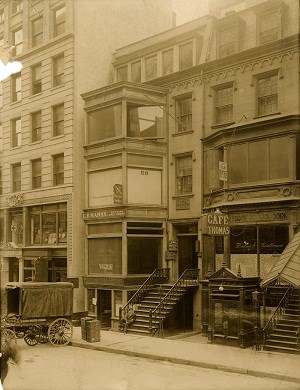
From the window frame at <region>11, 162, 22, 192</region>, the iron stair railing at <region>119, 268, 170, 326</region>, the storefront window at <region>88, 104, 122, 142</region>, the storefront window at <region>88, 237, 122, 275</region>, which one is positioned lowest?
the iron stair railing at <region>119, 268, 170, 326</region>

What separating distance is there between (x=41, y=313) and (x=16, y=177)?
4.51 meters

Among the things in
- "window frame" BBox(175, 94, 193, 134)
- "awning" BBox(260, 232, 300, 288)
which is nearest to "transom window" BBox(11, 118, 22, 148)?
"window frame" BBox(175, 94, 193, 134)

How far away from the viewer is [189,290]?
10.3 m

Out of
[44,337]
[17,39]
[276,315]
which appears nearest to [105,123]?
[17,39]

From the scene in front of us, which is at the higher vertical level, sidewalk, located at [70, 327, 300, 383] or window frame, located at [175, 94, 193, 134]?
window frame, located at [175, 94, 193, 134]

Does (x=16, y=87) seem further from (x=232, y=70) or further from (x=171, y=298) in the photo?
(x=171, y=298)

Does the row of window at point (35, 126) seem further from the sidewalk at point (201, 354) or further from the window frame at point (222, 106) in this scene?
the sidewalk at point (201, 354)

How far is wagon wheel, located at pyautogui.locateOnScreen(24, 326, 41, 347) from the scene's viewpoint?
36.9 feet

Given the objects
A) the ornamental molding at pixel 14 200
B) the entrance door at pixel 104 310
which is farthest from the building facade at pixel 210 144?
the ornamental molding at pixel 14 200

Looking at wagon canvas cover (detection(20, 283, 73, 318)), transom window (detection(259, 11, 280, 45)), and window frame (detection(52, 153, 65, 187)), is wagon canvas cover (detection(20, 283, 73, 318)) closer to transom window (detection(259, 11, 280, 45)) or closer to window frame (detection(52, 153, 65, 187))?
window frame (detection(52, 153, 65, 187))

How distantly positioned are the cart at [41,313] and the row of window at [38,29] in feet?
16.6

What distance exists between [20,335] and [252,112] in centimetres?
680

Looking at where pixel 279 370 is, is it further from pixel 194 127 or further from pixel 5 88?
pixel 5 88

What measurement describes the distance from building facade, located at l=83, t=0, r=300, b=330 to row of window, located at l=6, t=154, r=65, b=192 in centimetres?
101
